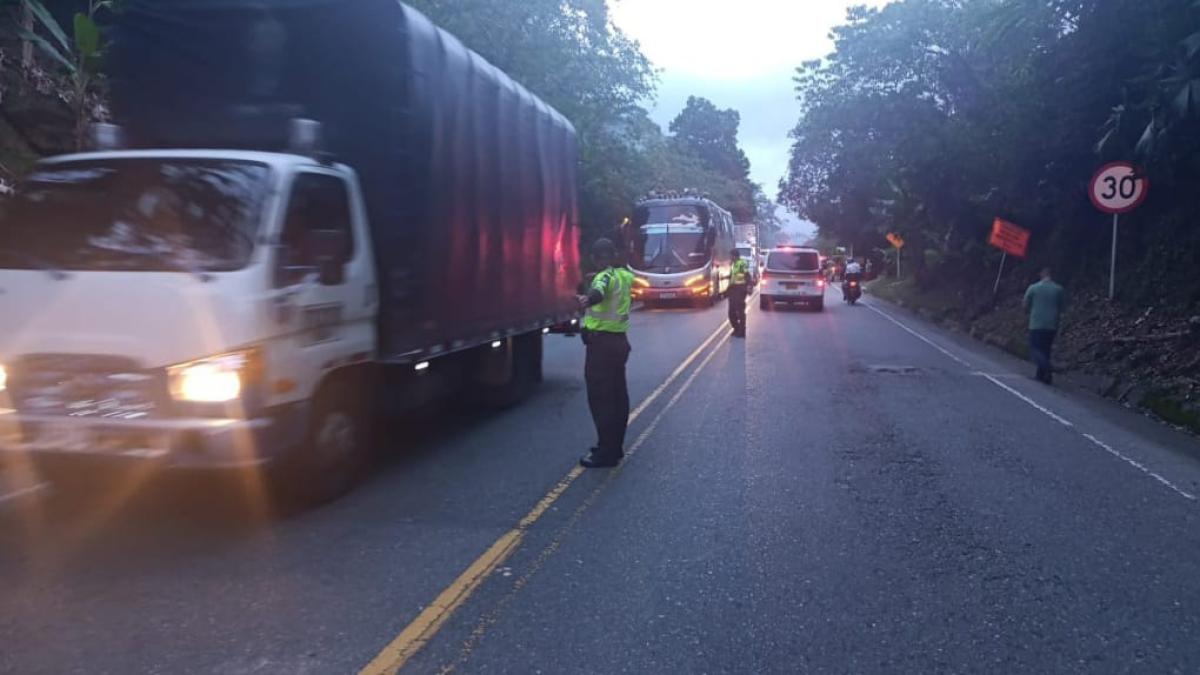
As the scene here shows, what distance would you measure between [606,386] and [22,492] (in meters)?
4.12

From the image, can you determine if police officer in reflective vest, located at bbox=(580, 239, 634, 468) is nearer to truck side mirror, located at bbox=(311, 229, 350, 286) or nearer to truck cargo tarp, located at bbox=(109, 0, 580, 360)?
truck cargo tarp, located at bbox=(109, 0, 580, 360)

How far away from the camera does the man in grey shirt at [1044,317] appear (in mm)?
14266

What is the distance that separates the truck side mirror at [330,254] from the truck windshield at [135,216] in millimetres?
442

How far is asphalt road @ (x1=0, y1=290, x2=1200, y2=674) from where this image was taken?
451 cm

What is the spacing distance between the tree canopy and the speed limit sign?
11.6 inches

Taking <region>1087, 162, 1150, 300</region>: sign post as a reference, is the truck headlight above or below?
below

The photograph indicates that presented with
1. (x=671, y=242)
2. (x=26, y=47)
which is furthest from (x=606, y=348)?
(x=671, y=242)

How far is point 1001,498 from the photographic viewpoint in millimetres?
7355

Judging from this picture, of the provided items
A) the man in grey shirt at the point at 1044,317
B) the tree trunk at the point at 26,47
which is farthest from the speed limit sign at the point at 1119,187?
the tree trunk at the point at 26,47

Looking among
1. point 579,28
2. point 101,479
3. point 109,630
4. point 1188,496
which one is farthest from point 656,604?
point 579,28

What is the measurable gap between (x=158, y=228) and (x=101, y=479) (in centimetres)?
175

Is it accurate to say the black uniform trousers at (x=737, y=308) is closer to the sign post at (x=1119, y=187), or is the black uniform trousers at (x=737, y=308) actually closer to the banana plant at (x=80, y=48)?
the sign post at (x=1119, y=187)

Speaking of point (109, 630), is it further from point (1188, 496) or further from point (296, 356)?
point (1188, 496)

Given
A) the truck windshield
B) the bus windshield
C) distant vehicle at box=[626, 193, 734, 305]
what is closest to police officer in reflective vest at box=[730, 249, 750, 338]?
distant vehicle at box=[626, 193, 734, 305]
